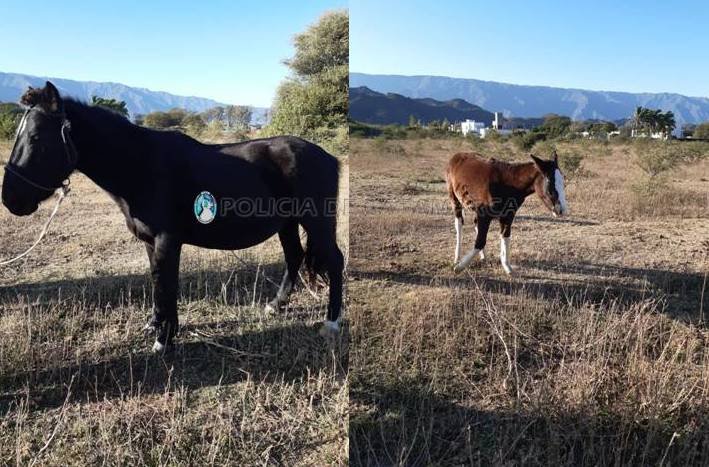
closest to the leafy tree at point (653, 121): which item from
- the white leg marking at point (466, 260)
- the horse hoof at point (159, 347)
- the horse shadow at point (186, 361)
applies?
the white leg marking at point (466, 260)

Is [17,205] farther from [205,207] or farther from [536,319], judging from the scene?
[536,319]

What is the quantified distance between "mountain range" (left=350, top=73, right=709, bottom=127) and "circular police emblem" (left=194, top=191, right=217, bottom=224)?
1.70m

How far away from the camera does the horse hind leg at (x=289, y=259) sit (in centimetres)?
296

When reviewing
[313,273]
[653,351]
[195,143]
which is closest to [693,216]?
[653,351]

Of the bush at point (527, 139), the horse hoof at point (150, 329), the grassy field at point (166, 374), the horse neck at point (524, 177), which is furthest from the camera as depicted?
the bush at point (527, 139)

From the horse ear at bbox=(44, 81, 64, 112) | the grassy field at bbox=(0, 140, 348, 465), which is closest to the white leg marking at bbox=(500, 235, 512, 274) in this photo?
the grassy field at bbox=(0, 140, 348, 465)

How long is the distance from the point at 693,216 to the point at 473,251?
2451 millimetres

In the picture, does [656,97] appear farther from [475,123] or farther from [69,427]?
[69,427]

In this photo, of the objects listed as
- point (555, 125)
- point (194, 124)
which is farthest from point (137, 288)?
point (555, 125)

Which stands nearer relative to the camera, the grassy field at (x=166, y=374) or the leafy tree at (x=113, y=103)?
the grassy field at (x=166, y=374)

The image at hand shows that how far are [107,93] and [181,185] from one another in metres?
0.97

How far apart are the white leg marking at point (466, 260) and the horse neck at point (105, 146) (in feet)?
7.59

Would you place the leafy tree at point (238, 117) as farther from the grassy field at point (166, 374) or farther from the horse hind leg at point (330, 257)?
the horse hind leg at point (330, 257)

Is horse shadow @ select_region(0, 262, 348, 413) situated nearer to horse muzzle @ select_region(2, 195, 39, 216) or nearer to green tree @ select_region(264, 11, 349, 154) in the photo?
horse muzzle @ select_region(2, 195, 39, 216)
